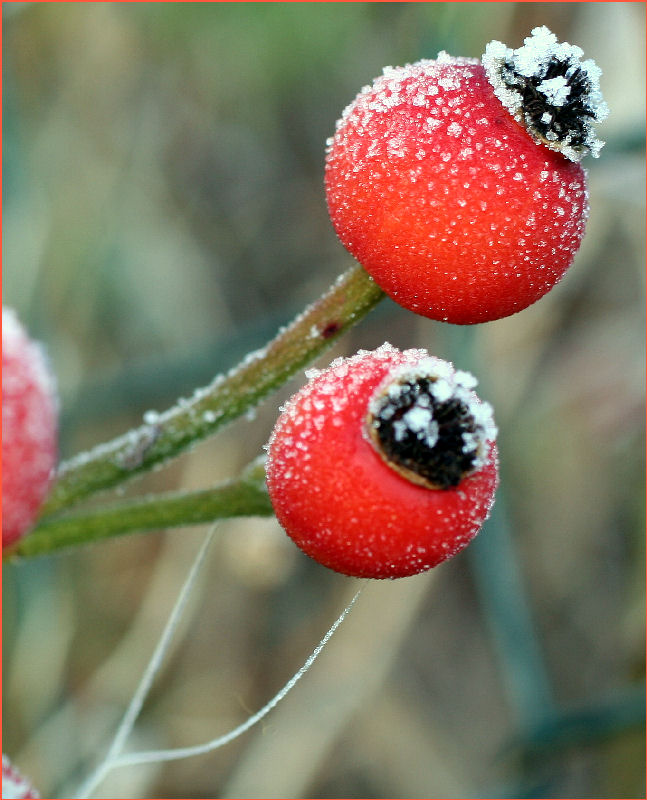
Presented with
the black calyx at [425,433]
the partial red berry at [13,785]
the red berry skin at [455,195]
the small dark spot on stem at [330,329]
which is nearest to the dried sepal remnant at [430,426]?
the black calyx at [425,433]

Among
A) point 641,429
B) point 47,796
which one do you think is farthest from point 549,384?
point 47,796

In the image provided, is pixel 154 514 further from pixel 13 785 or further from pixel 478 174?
pixel 478 174

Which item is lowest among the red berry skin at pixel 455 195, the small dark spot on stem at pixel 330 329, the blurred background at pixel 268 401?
the blurred background at pixel 268 401

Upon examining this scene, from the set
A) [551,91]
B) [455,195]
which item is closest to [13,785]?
[455,195]

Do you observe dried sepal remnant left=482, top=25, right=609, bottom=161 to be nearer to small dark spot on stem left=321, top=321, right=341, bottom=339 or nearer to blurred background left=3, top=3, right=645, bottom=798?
small dark spot on stem left=321, top=321, right=341, bottom=339

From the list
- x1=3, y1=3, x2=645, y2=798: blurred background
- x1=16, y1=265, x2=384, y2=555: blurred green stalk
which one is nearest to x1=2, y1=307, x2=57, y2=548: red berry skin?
x1=16, y1=265, x2=384, y2=555: blurred green stalk

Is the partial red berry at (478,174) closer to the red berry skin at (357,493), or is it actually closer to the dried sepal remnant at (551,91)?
the dried sepal remnant at (551,91)
